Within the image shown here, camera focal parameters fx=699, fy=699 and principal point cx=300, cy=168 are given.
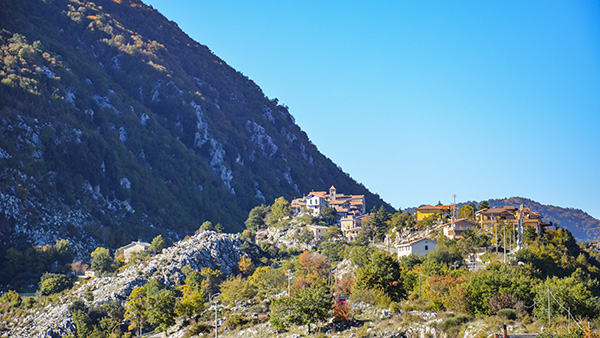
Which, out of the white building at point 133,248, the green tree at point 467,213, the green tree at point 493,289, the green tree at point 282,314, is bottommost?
the green tree at point 282,314

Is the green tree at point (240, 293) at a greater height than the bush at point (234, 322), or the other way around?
the green tree at point (240, 293)

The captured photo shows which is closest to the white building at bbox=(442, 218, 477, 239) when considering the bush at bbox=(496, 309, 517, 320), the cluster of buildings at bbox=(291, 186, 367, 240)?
the cluster of buildings at bbox=(291, 186, 367, 240)

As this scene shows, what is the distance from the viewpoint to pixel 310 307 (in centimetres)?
6097

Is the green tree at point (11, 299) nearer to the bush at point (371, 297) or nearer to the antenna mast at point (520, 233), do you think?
the bush at point (371, 297)

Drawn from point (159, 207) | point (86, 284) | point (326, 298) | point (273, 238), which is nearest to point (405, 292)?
point (326, 298)

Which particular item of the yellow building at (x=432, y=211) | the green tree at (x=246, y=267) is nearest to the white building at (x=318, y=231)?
the green tree at (x=246, y=267)

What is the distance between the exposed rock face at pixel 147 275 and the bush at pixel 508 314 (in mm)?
59345

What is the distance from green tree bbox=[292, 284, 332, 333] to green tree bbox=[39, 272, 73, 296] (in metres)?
56.2

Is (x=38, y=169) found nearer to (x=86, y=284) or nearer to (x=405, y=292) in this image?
(x=86, y=284)

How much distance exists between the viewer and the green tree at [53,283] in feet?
344

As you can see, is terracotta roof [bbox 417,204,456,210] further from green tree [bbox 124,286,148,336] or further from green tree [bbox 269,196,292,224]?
green tree [bbox 124,286,148,336]

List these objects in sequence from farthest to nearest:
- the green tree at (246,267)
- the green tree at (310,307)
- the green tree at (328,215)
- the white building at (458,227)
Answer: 1. the green tree at (328,215)
2. the green tree at (246,267)
3. the white building at (458,227)
4. the green tree at (310,307)

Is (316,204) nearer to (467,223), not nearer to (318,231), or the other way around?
(318,231)

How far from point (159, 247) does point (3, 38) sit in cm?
9024
